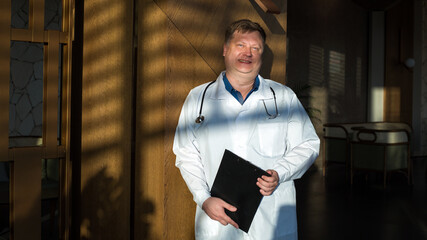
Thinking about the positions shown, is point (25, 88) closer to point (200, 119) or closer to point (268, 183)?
point (200, 119)

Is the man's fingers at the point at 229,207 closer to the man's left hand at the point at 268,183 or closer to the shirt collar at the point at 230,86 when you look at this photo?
the man's left hand at the point at 268,183

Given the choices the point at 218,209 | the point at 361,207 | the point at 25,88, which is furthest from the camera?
the point at 25,88

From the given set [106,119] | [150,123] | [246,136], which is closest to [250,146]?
[246,136]

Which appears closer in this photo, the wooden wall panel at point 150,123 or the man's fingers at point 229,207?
the man's fingers at point 229,207

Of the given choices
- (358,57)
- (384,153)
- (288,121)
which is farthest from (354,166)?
(288,121)

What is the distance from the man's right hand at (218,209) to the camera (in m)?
1.92

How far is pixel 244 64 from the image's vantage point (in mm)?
1987

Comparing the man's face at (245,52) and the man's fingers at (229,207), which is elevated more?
the man's face at (245,52)

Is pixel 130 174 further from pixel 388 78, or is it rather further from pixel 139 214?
pixel 388 78

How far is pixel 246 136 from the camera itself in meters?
2.02

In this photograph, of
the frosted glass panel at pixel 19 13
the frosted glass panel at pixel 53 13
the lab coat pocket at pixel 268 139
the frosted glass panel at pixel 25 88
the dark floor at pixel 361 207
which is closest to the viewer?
A: the lab coat pocket at pixel 268 139

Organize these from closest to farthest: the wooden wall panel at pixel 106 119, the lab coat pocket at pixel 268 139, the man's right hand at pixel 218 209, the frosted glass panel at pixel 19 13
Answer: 1. the man's right hand at pixel 218 209
2. the lab coat pocket at pixel 268 139
3. the wooden wall panel at pixel 106 119
4. the frosted glass panel at pixel 19 13

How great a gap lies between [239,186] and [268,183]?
0.12 m

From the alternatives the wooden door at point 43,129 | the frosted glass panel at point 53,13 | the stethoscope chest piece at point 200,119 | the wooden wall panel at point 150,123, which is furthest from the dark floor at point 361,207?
the frosted glass panel at point 53,13
